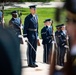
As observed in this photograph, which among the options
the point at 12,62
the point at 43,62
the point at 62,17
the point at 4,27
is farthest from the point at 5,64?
the point at 43,62

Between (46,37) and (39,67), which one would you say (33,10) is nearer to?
(46,37)

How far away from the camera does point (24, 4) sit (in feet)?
21.8

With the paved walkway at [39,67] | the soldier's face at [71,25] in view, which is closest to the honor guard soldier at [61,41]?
the paved walkway at [39,67]

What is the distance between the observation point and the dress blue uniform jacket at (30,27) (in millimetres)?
5797

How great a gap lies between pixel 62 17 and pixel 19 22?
15.2 feet

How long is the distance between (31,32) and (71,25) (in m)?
→ 4.51

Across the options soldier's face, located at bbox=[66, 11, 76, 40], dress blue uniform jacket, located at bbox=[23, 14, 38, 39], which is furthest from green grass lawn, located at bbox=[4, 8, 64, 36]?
soldier's face, located at bbox=[66, 11, 76, 40]

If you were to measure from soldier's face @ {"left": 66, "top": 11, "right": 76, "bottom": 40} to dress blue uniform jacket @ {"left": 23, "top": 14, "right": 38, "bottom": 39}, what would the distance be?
14.2 feet

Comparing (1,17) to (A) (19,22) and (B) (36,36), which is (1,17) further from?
(B) (36,36)

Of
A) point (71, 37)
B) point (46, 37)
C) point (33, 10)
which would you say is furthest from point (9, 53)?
point (33, 10)

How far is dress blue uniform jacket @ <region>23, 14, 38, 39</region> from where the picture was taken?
580 cm

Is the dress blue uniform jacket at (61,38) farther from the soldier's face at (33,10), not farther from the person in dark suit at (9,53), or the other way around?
the person in dark suit at (9,53)

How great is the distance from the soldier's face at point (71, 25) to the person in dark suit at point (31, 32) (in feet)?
14.2

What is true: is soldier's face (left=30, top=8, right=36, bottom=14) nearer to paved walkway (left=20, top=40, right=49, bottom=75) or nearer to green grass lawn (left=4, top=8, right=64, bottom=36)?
green grass lawn (left=4, top=8, right=64, bottom=36)
